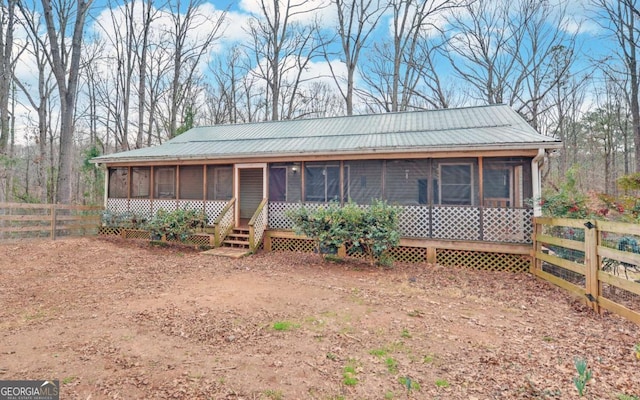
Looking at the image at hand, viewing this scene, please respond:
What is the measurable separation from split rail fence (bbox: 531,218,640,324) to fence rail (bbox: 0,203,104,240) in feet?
43.4

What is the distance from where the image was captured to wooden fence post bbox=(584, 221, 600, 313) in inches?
184

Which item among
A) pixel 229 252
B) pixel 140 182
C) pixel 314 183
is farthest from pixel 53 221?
pixel 314 183

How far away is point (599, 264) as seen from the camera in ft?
15.4

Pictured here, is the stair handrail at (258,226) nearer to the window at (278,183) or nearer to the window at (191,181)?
the window at (278,183)

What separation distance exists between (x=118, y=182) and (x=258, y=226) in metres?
6.43

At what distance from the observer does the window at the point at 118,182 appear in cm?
1214

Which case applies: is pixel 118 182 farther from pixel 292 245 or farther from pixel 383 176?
pixel 383 176

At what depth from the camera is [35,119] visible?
18562 millimetres

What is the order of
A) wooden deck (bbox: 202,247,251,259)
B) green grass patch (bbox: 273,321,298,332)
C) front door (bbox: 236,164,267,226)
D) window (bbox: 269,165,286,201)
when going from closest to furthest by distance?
1. green grass patch (bbox: 273,321,298,332)
2. wooden deck (bbox: 202,247,251,259)
3. window (bbox: 269,165,286,201)
4. front door (bbox: 236,164,267,226)

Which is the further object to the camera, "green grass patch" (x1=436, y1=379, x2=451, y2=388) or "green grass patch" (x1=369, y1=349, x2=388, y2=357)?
"green grass patch" (x1=369, y1=349, x2=388, y2=357)

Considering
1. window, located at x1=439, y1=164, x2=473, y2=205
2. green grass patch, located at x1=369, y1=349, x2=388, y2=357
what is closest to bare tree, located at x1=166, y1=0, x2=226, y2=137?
window, located at x1=439, y1=164, x2=473, y2=205

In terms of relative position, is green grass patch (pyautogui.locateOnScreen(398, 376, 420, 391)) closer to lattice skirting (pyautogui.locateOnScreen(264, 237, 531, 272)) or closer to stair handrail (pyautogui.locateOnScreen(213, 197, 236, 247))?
lattice skirting (pyautogui.locateOnScreen(264, 237, 531, 272))

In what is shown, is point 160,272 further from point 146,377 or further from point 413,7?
point 413,7

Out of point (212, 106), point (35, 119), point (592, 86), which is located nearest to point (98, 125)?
point (35, 119)
